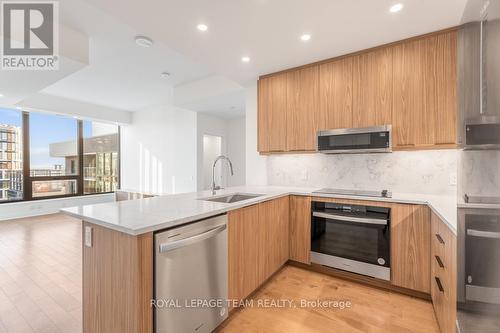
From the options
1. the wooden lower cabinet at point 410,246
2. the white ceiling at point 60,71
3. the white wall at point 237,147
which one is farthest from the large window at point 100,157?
the wooden lower cabinet at point 410,246

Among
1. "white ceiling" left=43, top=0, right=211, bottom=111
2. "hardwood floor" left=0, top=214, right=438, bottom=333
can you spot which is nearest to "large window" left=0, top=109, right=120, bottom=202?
"white ceiling" left=43, top=0, right=211, bottom=111

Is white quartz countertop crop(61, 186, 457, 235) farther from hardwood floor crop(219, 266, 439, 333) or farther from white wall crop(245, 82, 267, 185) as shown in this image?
white wall crop(245, 82, 267, 185)

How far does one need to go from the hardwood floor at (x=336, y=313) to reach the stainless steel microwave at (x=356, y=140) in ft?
4.90

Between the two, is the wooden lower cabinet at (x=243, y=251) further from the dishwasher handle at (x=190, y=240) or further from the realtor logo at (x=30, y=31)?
the realtor logo at (x=30, y=31)

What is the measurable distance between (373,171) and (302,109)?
122 cm

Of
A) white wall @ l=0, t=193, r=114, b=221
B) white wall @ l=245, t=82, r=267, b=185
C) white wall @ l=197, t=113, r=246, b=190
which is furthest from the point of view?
white wall @ l=197, t=113, r=246, b=190

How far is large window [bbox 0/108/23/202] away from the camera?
5391mm

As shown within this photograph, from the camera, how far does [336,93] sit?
275cm

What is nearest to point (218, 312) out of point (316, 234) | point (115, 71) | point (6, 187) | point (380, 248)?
point (316, 234)

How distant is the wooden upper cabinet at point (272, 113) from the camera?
10.3 ft

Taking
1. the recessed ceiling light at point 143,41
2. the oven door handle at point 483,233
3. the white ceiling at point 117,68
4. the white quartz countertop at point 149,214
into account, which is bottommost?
the white quartz countertop at point 149,214

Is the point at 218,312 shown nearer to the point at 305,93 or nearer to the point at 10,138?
the point at 305,93

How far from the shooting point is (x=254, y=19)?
200cm

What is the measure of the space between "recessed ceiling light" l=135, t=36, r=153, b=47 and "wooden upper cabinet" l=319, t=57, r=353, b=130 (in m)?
2.32
